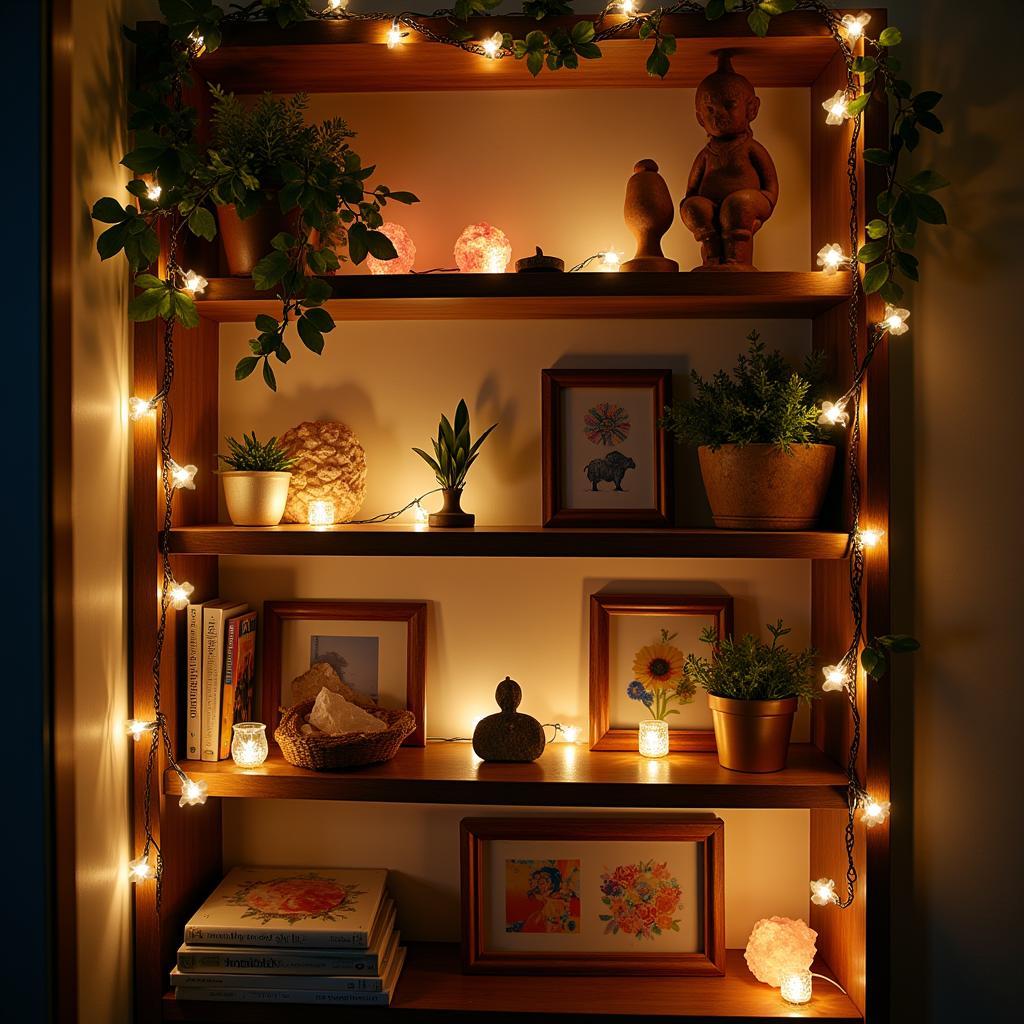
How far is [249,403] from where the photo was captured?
68.1 inches

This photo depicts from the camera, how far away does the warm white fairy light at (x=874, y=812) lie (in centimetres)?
137

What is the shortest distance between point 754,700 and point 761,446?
429 mm

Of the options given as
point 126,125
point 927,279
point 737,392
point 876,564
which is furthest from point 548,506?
point 126,125

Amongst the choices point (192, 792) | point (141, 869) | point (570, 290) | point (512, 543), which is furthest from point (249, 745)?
point (570, 290)

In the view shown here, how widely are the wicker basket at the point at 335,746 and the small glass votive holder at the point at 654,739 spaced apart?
440mm

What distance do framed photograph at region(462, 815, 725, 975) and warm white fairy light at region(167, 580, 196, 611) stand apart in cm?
65

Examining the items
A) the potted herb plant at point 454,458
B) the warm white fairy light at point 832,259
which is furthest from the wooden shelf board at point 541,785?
the warm white fairy light at point 832,259

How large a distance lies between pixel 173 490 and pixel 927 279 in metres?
1.36

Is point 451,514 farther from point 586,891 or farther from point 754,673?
point 586,891

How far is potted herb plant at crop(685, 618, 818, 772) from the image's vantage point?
4.81 feet

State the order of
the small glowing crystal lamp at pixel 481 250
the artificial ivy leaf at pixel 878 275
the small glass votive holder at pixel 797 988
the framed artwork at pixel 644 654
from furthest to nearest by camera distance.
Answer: the framed artwork at pixel 644 654 < the small glowing crystal lamp at pixel 481 250 < the small glass votive holder at pixel 797 988 < the artificial ivy leaf at pixel 878 275

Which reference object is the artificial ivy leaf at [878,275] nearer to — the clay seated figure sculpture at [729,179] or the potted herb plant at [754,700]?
the clay seated figure sculpture at [729,179]

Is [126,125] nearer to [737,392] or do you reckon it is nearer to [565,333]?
[565,333]

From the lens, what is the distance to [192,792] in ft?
4.74
